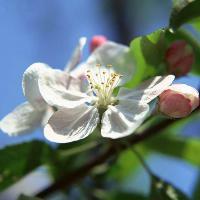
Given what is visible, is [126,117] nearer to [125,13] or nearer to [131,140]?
[131,140]

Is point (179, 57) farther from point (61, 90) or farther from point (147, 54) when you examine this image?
point (61, 90)

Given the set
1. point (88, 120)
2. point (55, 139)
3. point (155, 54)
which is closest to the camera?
point (55, 139)

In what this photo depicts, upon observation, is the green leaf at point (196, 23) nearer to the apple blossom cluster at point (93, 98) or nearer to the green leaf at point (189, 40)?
the green leaf at point (189, 40)

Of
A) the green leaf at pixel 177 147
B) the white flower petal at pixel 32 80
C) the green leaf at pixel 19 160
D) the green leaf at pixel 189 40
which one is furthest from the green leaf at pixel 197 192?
the white flower petal at pixel 32 80

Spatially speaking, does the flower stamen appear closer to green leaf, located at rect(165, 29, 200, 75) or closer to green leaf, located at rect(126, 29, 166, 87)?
green leaf, located at rect(126, 29, 166, 87)

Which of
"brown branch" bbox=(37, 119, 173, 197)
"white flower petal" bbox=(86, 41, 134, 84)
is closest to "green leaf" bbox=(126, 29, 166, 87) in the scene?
"white flower petal" bbox=(86, 41, 134, 84)

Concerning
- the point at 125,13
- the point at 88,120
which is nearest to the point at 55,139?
the point at 88,120
